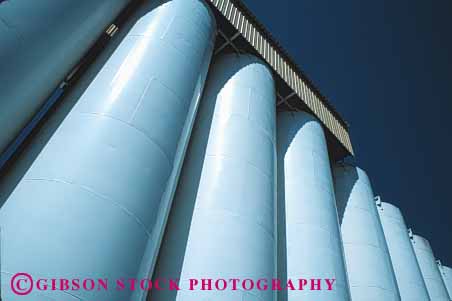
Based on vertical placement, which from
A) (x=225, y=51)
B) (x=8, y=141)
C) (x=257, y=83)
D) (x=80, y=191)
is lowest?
(x=80, y=191)

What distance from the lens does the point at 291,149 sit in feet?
35.4

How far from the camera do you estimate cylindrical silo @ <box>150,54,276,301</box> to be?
18.1 feet

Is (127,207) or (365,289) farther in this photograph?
(365,289)

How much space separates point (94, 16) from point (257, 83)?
185 inches

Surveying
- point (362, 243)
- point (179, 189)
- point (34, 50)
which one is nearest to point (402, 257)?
point (362, 243)

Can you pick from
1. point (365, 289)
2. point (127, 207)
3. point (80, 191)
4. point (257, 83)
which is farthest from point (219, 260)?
point (365, 289)

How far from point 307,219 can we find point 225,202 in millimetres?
3246

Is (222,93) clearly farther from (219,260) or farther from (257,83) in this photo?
(219,260)

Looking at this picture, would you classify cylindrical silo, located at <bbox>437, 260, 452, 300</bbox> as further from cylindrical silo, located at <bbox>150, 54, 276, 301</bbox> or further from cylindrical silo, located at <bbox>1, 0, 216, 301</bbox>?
cylindrical silo, located at <bbox>1, 0, 216, 301</bbox>

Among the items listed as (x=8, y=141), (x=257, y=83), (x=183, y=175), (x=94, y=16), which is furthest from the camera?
(x=257, y=83)

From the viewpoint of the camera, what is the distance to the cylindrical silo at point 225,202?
5520mm

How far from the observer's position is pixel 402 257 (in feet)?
47.3

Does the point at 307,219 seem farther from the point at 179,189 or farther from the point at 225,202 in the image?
the point at 179,189

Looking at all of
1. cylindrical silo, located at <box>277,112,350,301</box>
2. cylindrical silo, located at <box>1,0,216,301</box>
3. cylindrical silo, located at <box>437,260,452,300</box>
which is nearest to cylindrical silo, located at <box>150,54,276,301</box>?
cylindrical silo, located at <box>1,0,216,301</box>
